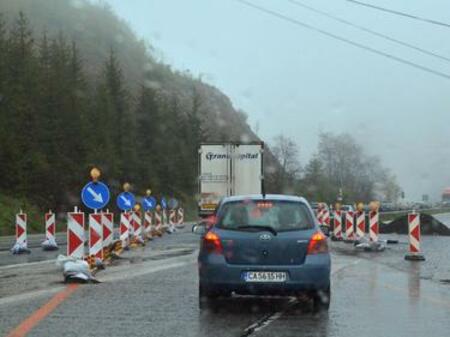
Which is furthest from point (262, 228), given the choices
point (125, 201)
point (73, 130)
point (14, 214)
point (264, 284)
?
point (73, 130)

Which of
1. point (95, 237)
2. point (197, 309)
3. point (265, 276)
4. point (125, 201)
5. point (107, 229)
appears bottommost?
point (197, 309)

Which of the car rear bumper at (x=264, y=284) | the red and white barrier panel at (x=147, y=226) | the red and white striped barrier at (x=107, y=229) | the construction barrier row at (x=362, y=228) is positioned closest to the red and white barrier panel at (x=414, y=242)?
the construction barrier row at (x=362, y=228)

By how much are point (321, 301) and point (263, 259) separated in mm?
1078

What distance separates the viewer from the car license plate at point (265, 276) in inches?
389

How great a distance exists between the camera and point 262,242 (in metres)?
9.96

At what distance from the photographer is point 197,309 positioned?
10.4 metres

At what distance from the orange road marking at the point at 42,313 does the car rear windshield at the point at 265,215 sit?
2.58 metres

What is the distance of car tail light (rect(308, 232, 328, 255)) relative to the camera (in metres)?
9.99

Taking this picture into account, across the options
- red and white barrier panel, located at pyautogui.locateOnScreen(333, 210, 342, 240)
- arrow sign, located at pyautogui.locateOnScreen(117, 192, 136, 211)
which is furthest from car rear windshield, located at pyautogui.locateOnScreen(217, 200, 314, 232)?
red and white barrier panel, located at pyautogui.locateOnScreen(333, 210, 342, 240)

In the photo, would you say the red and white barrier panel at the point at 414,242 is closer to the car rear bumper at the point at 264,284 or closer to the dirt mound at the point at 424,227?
the car rear bumper at the point at 264,284

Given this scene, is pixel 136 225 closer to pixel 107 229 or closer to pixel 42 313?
pixel 107 229

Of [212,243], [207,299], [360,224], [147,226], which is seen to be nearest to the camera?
[212,243]

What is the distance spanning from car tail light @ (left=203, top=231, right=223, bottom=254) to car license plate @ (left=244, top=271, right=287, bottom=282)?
486 millimetres

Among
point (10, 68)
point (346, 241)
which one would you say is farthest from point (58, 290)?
point (10, 68)
